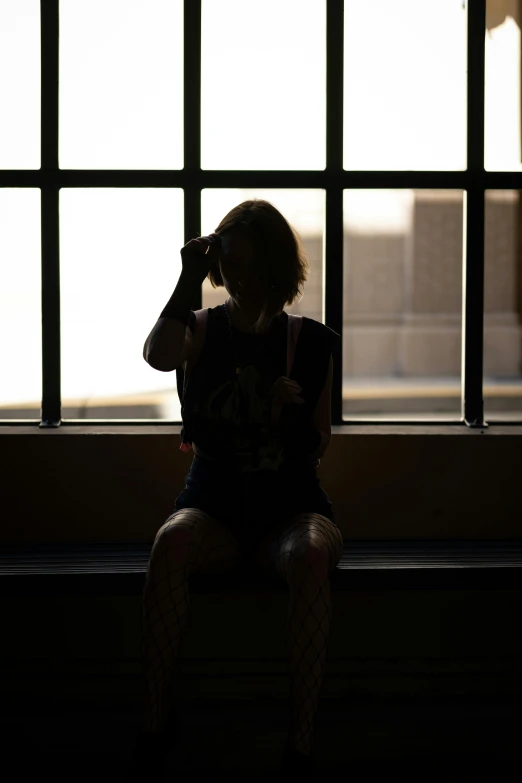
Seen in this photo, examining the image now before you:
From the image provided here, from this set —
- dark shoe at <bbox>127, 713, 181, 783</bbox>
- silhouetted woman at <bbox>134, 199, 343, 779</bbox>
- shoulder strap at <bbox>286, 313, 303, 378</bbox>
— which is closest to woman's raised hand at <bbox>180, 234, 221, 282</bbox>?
silhouetted woman at <bbox>134, 199, 343, 779</bbox>

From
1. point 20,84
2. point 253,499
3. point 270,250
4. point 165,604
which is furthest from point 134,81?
point 165,604

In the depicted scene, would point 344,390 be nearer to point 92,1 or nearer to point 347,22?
point 347,22

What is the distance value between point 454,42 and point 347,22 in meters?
0.34

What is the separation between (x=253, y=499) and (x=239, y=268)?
1.90 feet

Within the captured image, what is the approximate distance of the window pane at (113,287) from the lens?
2.68 meters

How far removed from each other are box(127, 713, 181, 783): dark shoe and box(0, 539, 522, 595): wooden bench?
0.33 metres

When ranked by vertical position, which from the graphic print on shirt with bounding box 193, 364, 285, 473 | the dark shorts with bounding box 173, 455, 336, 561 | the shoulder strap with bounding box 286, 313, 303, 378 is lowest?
the dark shorts with bounding box 173, 455, 336, 561

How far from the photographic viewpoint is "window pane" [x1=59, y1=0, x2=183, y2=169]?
2664 millimetres

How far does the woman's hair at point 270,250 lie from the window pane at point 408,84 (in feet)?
2.06

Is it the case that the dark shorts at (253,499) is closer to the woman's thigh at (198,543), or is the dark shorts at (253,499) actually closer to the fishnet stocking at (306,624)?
the woman's thigh at (198,543)

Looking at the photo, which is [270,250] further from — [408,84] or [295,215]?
[408,84]

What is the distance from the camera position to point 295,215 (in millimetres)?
2670

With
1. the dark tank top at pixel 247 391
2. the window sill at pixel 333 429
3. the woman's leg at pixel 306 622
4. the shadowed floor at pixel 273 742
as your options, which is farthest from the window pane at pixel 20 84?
the shadowed floor at pixel 273 742

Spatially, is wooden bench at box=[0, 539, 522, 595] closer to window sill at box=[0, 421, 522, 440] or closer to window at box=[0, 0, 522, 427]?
window sill at box=[0, 421, 522, 440]
